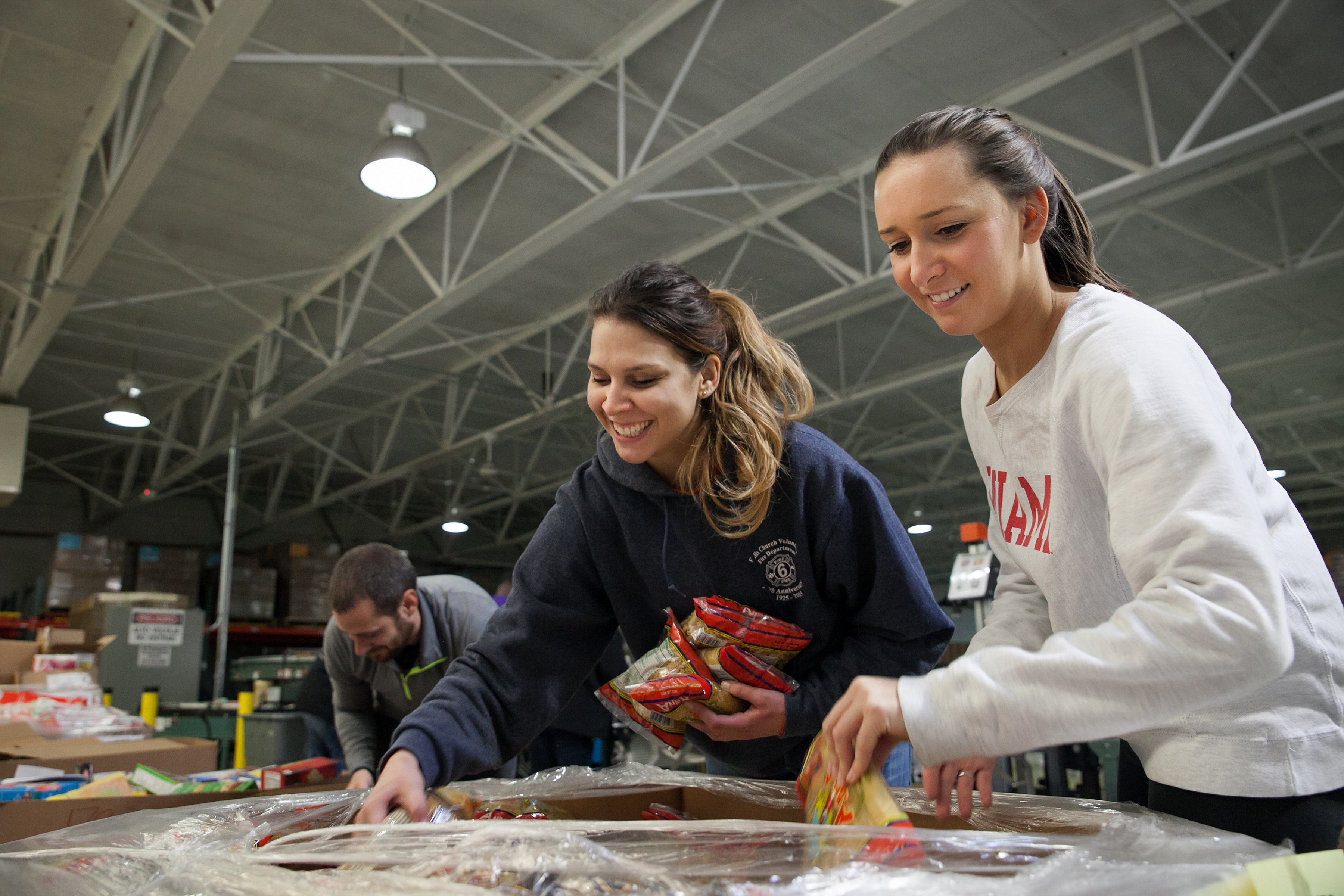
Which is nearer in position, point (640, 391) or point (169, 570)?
point (640, 391)

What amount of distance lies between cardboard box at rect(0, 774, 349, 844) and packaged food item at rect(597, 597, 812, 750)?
27.8 inches

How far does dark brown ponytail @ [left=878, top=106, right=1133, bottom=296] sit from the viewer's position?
1.01 metres

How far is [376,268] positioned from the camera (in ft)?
25.7

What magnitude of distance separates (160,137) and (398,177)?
4.02 ft

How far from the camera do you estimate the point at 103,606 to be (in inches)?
275

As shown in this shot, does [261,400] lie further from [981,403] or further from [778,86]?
[981,403]

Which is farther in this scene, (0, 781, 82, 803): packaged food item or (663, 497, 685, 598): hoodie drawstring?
(0, 781, 82, 803): packaged food item

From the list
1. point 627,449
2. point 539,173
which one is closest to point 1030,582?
point 627,449

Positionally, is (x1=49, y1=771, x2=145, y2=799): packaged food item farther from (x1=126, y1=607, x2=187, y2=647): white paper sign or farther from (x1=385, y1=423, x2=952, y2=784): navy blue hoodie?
(x1=126, y1=607, x2=187, y2=647): white paper sign

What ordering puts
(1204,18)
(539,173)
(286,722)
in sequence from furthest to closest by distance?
(539,173)
(1204,18)
(286,722)

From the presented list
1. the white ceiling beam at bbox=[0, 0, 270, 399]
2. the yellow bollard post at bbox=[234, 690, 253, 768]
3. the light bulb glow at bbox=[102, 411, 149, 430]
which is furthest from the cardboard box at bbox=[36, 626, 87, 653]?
the white ceiling beam at bbox=[0, 0, 270, 399]

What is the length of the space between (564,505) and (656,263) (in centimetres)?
43

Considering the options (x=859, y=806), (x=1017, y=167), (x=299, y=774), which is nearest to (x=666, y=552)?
(x=859, y=806)

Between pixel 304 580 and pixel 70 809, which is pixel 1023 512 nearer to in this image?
pixel 70 809
